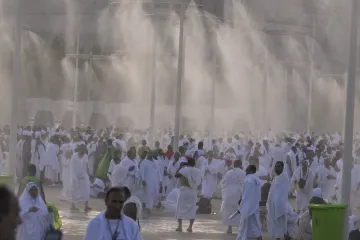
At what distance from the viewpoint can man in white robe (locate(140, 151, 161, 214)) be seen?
57.3 feet

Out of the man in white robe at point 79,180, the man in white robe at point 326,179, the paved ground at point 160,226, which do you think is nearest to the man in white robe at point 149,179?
the paved ground at point 160,226

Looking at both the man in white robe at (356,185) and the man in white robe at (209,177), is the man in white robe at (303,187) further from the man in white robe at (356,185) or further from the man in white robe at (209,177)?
the man in white robe at (209,177)

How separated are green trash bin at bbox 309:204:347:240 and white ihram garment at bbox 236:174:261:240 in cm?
255

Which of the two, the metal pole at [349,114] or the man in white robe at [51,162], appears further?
the man in white robe at [51,162]

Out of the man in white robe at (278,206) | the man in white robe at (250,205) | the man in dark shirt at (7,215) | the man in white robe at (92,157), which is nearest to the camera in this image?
the man in dark shirt at (7,215)

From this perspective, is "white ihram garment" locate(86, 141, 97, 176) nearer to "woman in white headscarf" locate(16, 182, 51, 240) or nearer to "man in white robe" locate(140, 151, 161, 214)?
"man in white robe" locate(140, 151, 161, 214)

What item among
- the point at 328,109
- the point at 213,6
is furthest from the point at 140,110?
the point at 328,109

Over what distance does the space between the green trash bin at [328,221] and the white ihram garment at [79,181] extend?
800 cm

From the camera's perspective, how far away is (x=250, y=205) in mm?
13125

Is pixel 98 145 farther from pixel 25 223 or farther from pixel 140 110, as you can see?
pixel 140 110

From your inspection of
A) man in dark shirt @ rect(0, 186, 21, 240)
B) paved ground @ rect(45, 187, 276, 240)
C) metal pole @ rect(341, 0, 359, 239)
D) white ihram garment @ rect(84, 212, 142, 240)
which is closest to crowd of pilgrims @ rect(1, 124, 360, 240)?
paved ground @ rect(45, 187, 276, 240)

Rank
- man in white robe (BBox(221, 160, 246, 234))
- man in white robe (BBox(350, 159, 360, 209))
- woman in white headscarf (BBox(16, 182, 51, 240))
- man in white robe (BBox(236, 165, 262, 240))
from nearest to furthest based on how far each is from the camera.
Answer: woman in white headscarf (BBox(16, 182, 51, 240)), man in white robe (BBox(236, 165, 262, 240)), man in white robe (BBox(221, 160, 246, 234)), man in white robe (BBox(350, 159, 360, 209))

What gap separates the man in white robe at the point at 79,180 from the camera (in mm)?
17953

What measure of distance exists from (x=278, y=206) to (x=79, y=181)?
5237mm
